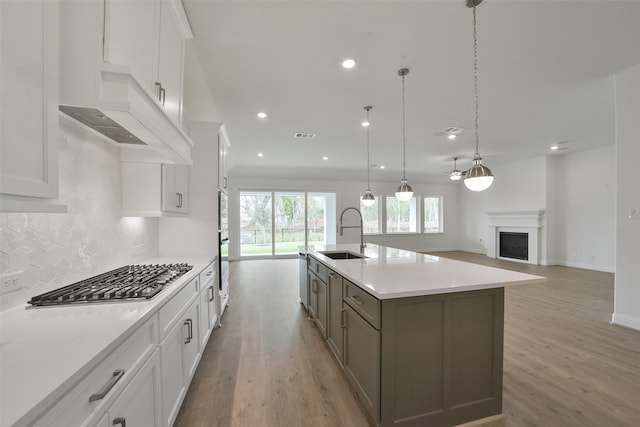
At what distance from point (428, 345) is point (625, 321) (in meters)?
3.39

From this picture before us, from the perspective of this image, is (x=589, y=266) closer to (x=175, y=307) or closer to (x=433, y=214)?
(x=433, y=214)

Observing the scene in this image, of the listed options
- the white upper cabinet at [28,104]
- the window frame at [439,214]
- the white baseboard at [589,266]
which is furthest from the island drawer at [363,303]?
the window frame at [439,214]

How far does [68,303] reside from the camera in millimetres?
1269

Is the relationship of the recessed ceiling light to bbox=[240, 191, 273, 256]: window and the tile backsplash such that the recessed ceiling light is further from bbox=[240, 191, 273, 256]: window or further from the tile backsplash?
bbox=[240, 191, 273, 256]: window

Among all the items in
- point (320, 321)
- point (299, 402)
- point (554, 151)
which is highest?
point (554, 151)

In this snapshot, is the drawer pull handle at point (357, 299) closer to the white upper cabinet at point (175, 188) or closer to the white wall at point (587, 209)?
the white upper cabinet at point (175, 188)

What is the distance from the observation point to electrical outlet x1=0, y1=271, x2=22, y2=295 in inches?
47.6

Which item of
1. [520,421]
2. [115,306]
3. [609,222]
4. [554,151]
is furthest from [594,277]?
[115,306]

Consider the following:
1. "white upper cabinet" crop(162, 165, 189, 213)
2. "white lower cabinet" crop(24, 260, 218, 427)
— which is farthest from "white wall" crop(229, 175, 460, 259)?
"white lower cabinet" crop(24, 260, 218, 427)

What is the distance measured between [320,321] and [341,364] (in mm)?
725

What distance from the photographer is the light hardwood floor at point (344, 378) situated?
1.76 meters

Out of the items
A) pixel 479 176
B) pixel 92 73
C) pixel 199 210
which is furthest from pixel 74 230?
pixel 479 176

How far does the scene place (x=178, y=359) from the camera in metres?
1.66

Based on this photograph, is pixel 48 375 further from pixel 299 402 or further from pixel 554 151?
pixel 554 151
